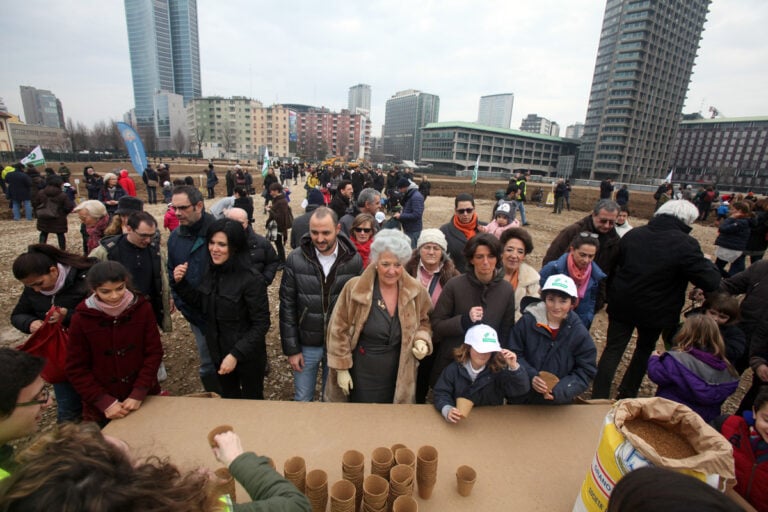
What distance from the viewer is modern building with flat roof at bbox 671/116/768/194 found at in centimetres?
7956

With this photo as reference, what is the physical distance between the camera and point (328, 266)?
9.77ft

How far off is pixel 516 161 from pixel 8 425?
102 metres

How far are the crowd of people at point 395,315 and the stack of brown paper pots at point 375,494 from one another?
0.68m

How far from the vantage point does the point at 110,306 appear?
219 cm

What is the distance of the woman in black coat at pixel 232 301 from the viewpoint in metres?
2.62

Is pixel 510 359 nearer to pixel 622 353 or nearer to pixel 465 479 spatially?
pixel 465 479

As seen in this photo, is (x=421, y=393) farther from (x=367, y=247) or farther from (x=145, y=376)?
(x=145, y=376)

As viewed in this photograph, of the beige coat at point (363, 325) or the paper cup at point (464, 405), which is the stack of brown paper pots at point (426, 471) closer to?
the paper cup at point (464, 405)

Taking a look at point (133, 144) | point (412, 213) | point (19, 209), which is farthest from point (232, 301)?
point (19, 209)

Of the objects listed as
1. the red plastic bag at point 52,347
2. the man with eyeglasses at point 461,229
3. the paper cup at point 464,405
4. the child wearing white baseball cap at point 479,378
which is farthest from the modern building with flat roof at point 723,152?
the red plastic bag at point 52,347

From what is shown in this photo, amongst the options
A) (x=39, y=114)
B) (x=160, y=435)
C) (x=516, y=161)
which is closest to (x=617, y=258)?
(x=160, y=435)

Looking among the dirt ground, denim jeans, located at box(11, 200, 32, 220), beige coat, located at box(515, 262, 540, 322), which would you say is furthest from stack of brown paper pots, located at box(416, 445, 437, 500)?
denim jeans, located at box(11, 200, 32, 220)

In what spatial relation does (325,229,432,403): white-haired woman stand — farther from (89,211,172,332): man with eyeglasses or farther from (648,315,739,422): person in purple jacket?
(89,211,172,332): man with eyeglasses

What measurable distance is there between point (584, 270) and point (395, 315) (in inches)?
78.4
